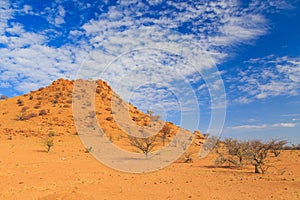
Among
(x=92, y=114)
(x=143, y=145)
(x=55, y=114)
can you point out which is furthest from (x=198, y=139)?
(x=55, y=114)

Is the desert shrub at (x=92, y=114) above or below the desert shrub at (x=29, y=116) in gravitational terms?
above

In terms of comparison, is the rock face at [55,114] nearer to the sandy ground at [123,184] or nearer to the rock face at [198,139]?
the rock face at [198,139]

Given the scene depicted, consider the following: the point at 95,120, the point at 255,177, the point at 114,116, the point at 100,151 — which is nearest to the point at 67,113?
the point at 95,120

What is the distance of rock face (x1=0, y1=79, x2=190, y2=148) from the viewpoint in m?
37.8

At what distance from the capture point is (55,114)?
4319 centimetres

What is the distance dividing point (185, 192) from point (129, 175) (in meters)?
5.53

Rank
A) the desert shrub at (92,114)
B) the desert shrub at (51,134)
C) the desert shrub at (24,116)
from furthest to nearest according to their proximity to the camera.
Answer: the desert shrub at (92,114) → the desert shrub at (24,116) → the desert shrub at (51,134)

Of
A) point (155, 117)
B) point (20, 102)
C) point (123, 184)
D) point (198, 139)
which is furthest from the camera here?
point (155, 117)

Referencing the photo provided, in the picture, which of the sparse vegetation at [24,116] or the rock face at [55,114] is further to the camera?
the sparse vegetation at [24,116]

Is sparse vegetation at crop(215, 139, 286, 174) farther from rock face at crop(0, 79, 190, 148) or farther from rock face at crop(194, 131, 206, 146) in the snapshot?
rock face at crop(194, 131, 206, 146)

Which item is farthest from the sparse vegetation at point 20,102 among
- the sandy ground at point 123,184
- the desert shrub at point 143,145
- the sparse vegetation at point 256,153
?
the sparse vegetation at point 256,153

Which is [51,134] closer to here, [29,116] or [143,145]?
[29,116]

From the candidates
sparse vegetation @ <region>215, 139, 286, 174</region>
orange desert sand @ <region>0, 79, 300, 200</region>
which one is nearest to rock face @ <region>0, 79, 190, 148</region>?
orange desert sand @ <region>0, 79, 300, 200</region>

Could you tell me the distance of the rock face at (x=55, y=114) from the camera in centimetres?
3781
